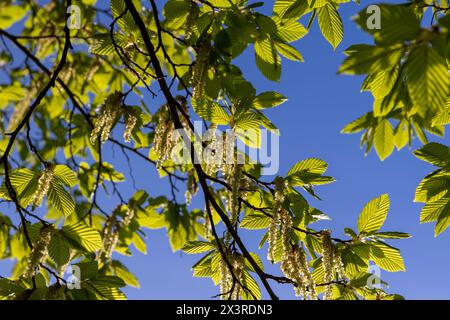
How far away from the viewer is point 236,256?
1.77 meters

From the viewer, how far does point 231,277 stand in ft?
5.66

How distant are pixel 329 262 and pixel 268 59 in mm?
920

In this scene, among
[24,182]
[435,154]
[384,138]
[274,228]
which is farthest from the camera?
[384,138]

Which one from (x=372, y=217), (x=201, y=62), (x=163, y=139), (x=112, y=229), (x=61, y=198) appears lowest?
(x=372, y=217)

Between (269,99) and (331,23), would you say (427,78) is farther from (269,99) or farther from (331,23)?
(331,23)

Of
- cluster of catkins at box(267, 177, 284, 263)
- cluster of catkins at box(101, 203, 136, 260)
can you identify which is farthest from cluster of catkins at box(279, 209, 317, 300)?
cluster of catkins at box(101, 203, 136, 260)

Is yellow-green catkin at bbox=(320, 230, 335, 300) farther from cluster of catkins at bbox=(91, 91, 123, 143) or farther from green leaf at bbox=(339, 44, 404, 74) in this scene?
cluster of catkins at bbox=(91, 91, 123, 143)

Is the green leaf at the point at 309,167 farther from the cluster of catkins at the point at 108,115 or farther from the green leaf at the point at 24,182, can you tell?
the green leaf at the point at 24,182

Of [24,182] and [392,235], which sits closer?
[392,235]

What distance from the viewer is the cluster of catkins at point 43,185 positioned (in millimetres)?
1786

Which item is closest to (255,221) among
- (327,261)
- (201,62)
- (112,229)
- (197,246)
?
(197,246)

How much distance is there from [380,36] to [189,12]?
3.91 ft

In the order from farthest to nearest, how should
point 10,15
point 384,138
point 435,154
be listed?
1. point 10,15
2. point 384,138
3. point 435,154
